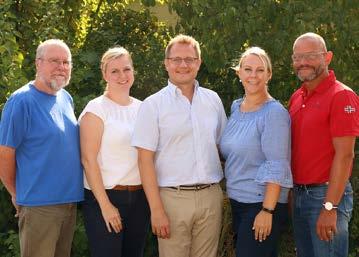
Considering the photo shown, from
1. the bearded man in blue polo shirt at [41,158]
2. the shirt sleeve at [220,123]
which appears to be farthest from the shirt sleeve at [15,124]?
the shirt sleeve at [220,123]

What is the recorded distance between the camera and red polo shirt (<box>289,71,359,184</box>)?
410 cm

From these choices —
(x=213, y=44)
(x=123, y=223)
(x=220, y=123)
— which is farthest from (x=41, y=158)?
(x=213, y=44)

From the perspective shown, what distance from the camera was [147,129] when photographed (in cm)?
425

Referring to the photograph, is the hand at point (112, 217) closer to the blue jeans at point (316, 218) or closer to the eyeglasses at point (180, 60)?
the eyeglasses at point (180, 60)

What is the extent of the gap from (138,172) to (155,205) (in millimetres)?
351

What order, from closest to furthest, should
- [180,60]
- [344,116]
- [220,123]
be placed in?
[344,116] < [180,60] < [220,123]

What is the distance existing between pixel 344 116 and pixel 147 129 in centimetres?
132

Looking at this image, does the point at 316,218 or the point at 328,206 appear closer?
the point at 328,206

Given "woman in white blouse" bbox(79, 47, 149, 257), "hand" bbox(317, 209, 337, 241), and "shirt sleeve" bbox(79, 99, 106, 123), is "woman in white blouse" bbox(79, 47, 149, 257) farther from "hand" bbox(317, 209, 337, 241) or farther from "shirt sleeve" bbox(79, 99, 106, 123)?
"hand" bbox(317, 209, 337, 241)

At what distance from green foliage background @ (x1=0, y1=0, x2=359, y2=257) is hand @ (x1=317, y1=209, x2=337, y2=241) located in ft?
4.81

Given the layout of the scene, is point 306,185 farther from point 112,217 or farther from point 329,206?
point 112,217

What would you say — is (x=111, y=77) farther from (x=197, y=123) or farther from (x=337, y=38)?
(x=337, y=38)

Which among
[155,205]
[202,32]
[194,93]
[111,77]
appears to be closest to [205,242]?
[155,205]

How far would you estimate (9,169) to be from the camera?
4.37 m
